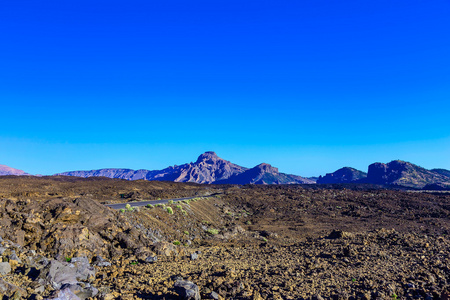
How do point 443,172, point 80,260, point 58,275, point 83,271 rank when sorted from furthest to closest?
point 443,172
point 80,260
point 83,271
point 58,275

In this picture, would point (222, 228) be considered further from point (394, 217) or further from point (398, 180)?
point (398, 180)

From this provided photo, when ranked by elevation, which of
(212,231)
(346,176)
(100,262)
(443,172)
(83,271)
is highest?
(443,172)

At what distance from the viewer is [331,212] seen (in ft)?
134

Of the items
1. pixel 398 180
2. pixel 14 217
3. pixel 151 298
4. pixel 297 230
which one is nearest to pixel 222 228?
pixel 297 230

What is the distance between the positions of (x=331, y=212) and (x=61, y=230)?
35.8m

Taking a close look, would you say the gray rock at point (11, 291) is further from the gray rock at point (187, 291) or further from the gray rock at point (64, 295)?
the gray rock at point (187, 291)

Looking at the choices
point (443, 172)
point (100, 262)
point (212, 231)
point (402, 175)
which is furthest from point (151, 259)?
point (443, 172)

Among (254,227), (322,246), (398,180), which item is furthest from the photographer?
(398,180)

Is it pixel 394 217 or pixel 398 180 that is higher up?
pixel 398 180

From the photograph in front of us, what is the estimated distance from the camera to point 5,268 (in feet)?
26.7

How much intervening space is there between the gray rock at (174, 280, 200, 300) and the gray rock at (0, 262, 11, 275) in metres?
4.56

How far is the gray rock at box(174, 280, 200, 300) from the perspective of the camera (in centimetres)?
736

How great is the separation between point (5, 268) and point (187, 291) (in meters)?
5.05

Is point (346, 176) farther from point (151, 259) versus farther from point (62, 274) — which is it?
point (62, 274)
